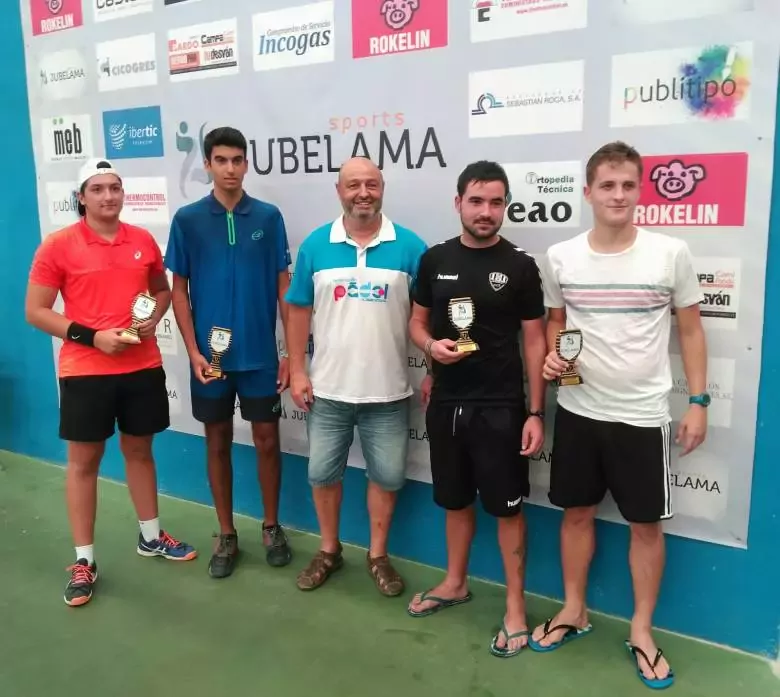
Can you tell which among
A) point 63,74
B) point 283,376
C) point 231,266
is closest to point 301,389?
point 283,376

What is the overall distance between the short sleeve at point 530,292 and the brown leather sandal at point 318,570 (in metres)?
1.37

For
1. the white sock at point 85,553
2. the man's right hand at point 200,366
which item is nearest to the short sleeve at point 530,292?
the man's right hand at point 200,366

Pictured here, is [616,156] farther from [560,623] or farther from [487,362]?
[560,623]

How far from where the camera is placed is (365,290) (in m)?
→ 2.66

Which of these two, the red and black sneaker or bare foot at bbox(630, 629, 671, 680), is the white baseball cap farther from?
bare foot at bbox(630, 629, 671, 680)

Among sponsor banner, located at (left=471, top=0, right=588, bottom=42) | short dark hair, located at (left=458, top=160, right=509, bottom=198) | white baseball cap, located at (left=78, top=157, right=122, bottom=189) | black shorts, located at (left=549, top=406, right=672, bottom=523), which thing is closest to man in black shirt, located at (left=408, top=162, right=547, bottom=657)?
short dark hair, located at (left=458, top=160, right=509, bottom=198)

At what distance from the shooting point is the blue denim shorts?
2.79m

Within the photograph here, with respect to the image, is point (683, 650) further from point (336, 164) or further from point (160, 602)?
point (336, 164)

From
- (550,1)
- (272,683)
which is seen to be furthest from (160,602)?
(550,1)

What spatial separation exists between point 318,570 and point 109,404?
1.07 m

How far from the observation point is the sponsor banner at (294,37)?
9.75 feet

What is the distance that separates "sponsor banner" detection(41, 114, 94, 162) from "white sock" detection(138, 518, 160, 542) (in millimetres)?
1984

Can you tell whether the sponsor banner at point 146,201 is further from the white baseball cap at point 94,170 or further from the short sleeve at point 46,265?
the short sleeve at point 46,265

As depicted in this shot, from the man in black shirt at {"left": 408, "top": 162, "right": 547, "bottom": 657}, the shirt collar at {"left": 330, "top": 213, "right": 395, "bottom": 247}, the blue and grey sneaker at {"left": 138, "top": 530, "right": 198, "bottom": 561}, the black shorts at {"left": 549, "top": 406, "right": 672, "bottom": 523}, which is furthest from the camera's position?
the blue and grey sneaker at {"left": 138, "top": 530, "right": 198, "bottom": 561}
